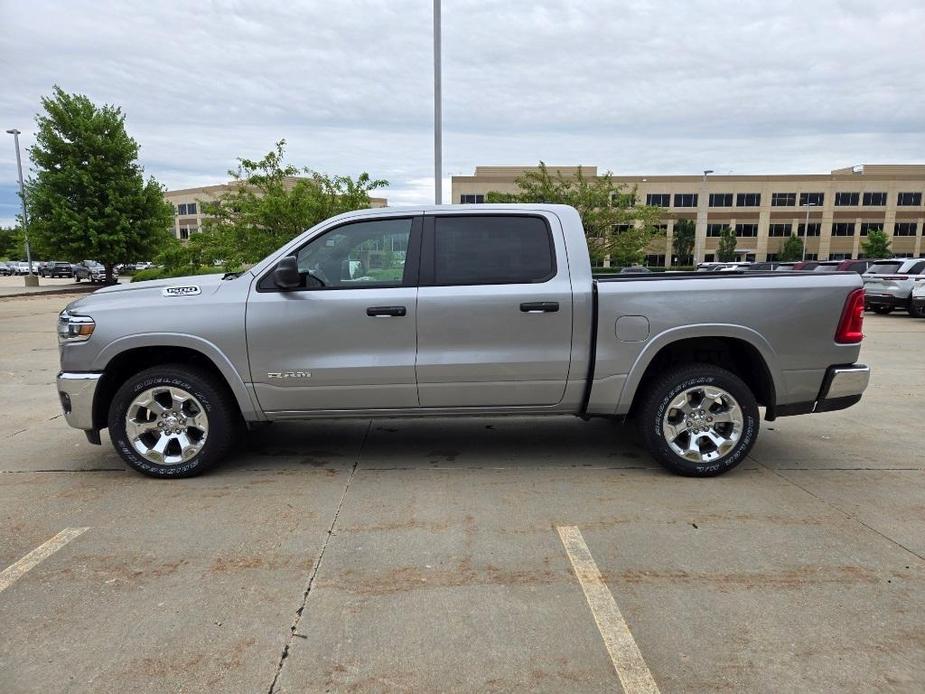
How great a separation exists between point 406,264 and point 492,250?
2.11 ft

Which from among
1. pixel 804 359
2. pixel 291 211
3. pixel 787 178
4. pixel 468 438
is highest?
pixel 787 178

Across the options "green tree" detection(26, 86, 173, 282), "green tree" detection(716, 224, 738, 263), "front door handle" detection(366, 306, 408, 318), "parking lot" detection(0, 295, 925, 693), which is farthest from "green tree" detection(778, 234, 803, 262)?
"front door handle" detection(366, 306, 408, 318)

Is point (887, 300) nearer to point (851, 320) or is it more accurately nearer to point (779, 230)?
point (851, 320)

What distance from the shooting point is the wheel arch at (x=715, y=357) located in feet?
14.9

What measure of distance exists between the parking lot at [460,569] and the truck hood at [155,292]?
1335mm

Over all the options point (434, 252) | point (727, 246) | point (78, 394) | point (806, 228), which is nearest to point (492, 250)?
point (434, 252)

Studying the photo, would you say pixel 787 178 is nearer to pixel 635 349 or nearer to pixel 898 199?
pixel 898 199

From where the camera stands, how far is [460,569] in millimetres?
3326

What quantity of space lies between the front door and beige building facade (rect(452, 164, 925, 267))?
75.8 m

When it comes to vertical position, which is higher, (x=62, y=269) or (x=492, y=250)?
(x=492, y=250)

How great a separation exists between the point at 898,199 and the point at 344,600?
92306mm

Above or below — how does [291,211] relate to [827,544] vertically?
above

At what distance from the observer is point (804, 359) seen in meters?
4.60

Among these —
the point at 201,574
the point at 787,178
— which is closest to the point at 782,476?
the point at 201,574
